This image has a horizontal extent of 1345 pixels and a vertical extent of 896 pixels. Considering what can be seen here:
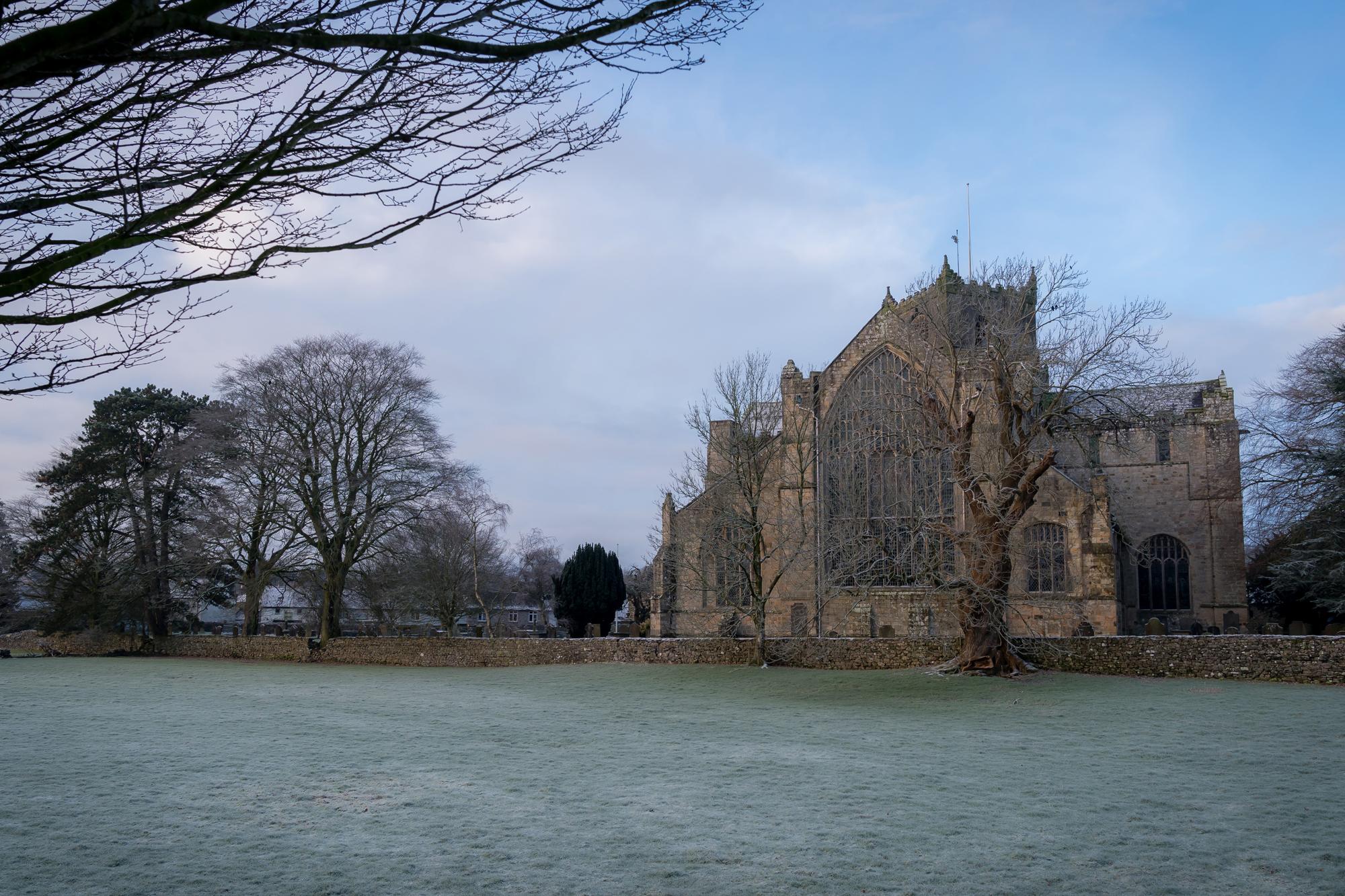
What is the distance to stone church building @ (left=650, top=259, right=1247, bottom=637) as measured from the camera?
98.4ft

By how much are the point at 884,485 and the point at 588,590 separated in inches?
811

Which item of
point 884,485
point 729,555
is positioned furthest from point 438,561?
point 884,485

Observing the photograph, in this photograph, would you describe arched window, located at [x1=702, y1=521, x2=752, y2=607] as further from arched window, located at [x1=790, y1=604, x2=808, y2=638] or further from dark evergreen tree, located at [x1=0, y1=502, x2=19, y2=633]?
dark evergreen tree, located at [x1=0, y1=502, x2=19, y2=633]

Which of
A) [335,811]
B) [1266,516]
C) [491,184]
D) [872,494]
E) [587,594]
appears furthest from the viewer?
[587,594]

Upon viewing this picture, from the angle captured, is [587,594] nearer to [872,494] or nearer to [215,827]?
[872,494]

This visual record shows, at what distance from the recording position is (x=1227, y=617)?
3984 cm

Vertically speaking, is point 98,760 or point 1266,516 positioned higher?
point 1266,516

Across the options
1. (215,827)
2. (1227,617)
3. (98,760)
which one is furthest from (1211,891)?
(1227,617)

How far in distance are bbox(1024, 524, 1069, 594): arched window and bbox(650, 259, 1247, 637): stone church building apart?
65 millimetres

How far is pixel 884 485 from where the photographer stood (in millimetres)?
29484

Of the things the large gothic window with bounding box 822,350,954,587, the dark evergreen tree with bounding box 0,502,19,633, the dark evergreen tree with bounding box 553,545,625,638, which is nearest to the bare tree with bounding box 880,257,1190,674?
the large gothic window with bounding box 822,350,954,587

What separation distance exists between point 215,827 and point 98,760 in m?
4.55

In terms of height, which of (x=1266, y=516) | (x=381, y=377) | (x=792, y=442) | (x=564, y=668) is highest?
(x=381, y=377)

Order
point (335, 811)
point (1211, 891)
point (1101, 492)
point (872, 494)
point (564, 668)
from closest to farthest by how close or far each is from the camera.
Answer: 1. point (1211, 891)
2. point (335, 811)
3. point (564, 668)
4. point (1101, 492)
5. point (872, 494)
